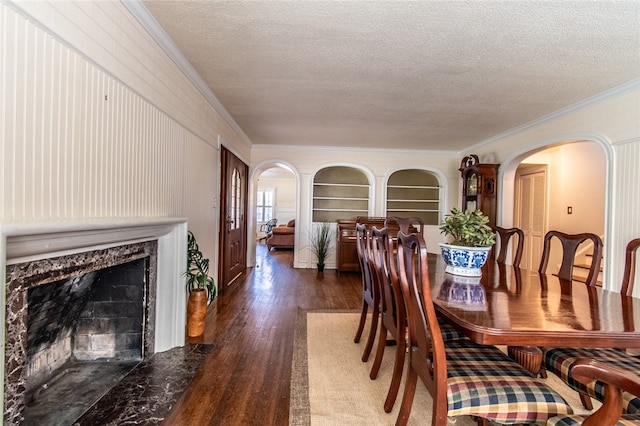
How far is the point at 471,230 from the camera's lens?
6.58 ft

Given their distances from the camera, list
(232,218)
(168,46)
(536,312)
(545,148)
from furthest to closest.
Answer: (232,218) → (545,148) → (168,46) → (536,312)

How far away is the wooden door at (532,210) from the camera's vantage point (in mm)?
5574

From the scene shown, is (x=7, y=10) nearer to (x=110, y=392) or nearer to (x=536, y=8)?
(x=110, y=392)

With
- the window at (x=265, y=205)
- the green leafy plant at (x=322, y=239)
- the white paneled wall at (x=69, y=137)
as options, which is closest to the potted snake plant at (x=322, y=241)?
the green leafy plant at (x=322, y=239)

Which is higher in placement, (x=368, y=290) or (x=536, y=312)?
(x=536, y=312)

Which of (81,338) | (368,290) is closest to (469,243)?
(368,290)

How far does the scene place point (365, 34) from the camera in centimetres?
213

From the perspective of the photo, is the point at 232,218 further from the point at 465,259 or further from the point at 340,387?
the point at 465,259

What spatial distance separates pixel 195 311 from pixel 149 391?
0.83 m

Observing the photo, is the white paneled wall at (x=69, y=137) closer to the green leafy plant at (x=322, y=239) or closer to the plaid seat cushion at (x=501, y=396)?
the plaid seat cushion at (x=501, y=396)

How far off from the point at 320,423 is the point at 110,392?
1281 mm

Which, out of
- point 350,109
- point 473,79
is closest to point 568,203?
point 473,79

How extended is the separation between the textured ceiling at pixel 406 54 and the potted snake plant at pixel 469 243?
1.24 m

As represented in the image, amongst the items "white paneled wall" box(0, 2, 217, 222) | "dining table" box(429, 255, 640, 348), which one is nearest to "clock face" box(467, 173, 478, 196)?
"dining table" box(429, 255, 640, 348)
